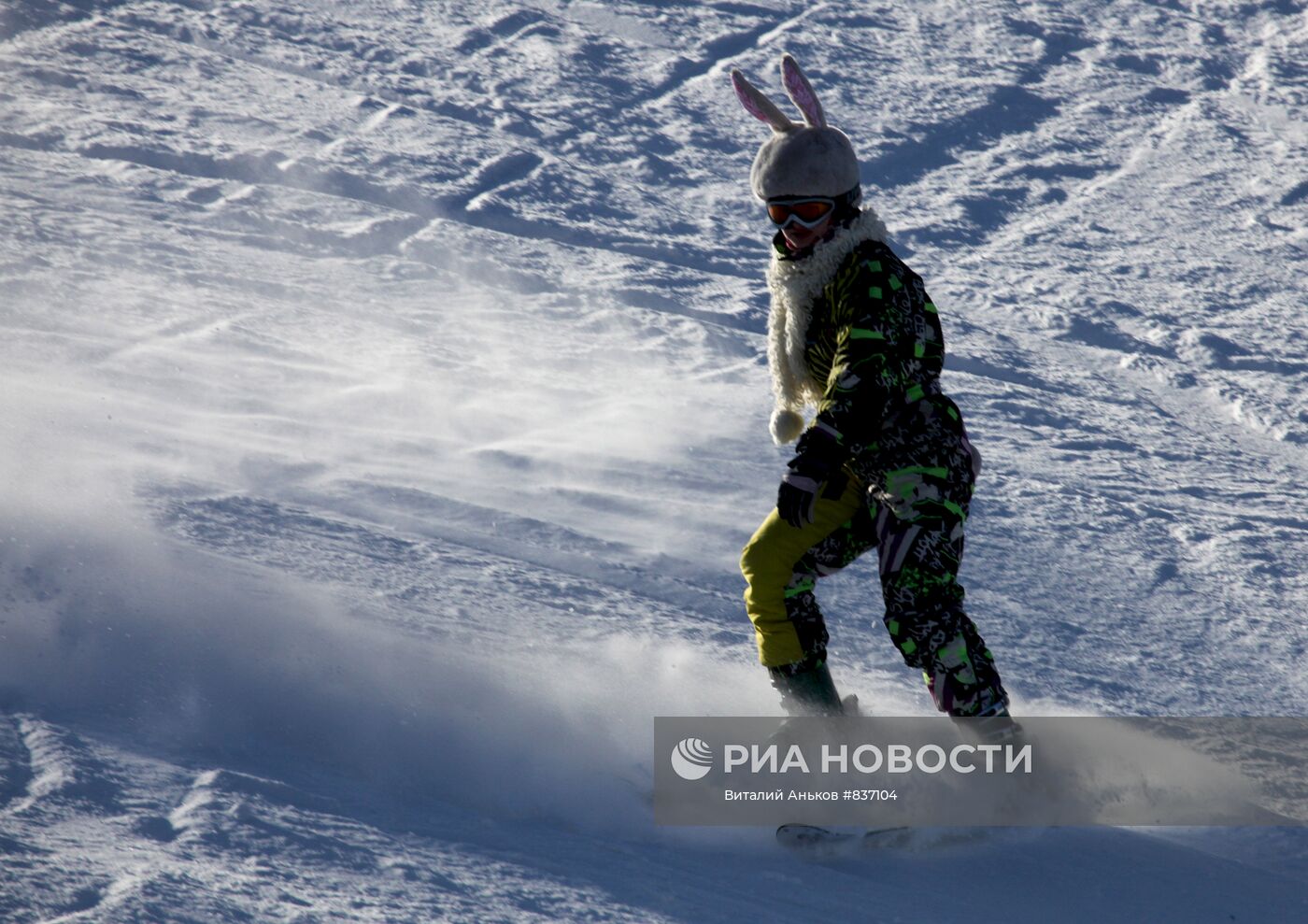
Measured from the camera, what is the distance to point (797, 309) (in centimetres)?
324

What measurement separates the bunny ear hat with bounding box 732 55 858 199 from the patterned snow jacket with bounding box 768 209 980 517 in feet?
0.42

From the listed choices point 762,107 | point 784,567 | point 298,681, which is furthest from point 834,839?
point 762,107

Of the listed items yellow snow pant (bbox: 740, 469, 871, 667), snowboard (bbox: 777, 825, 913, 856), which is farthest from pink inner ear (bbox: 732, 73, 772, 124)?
snowboard (bbox: 777, 825, 913, 856)

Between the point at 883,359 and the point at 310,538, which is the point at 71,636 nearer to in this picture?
the point at 310,538

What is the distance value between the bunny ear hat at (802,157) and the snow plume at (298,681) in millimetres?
1467

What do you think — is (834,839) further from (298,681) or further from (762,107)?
(762,107)

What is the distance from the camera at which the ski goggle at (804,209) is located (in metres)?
3.12

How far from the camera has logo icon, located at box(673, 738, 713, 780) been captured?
3.38 m

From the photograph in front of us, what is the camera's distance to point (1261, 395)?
20.5ft

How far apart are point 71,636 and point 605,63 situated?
7.02 m

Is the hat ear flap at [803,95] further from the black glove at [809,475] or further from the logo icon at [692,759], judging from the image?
the logo icon at [692,759]

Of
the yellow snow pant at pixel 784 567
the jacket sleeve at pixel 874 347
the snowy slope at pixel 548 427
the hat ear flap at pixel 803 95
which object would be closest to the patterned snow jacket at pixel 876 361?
the jacket sleeve at pixel 874 347

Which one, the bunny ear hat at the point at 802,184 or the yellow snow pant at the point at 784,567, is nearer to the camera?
the bunny ear hat at the point at 802,184

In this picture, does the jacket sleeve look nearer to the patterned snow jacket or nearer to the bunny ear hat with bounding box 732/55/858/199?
the patterned snow jacket
